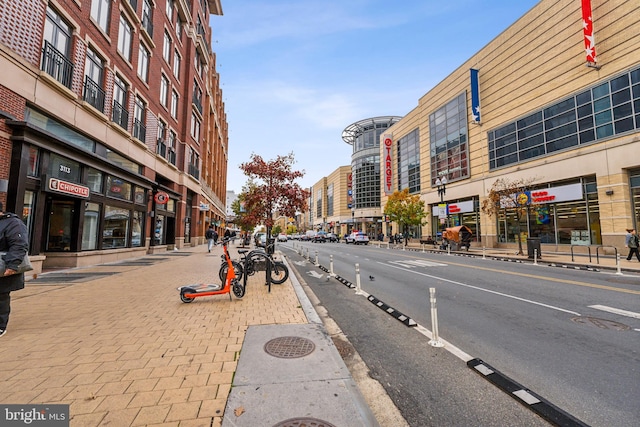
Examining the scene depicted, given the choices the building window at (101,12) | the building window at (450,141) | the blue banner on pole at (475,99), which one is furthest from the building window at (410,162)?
the building window at (101,12)

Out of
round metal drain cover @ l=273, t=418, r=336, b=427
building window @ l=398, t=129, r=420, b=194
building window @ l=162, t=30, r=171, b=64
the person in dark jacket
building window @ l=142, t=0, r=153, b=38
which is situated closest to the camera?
round metal drain cover @ l=273, t=418, r=336, b=427

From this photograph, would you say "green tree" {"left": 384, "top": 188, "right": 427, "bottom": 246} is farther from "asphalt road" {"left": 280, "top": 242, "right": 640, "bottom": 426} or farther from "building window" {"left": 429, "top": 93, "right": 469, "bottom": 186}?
"asphalt road" {"left": 280, "top": 242, "right": 640, "bottom": 426}

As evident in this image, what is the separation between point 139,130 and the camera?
58.2 ft

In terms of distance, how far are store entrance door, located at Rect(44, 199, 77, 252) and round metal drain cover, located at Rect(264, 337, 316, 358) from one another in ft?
40.0

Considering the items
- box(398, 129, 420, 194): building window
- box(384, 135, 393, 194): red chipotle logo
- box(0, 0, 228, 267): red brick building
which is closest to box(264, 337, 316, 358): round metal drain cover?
box(0, 0, 228, 267): red brick building

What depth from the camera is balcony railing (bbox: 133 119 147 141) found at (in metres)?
17.2

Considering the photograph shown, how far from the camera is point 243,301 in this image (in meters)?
6.83

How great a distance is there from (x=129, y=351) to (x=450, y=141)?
3671cm

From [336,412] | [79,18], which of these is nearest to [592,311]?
[336,412]

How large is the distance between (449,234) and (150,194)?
23500 millimetres

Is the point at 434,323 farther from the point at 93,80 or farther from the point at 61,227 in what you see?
the point at 93,80

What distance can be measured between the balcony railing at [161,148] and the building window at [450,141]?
27342 mm

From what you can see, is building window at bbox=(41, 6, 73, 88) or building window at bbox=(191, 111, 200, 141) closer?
building window at bbox=(41, 6, 73, 88)

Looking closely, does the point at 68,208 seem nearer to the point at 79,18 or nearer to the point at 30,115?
the point at 30,115
